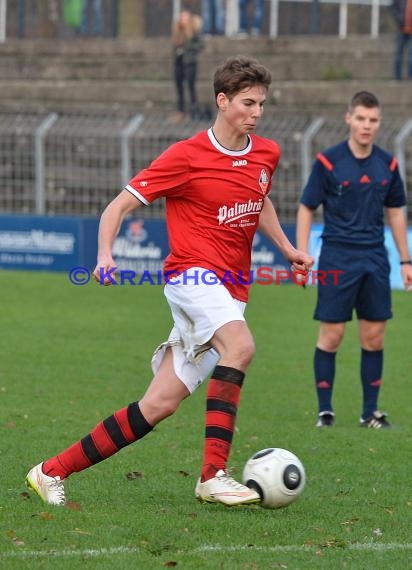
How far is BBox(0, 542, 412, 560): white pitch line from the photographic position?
5301mm

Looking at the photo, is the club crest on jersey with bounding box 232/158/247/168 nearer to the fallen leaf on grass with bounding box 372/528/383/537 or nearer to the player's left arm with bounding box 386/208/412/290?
the fallen leaf on grass with bounding box 372/528/383/537

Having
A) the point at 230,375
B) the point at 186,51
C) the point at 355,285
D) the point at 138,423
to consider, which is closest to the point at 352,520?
the point at 230,375

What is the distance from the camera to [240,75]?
627 cm

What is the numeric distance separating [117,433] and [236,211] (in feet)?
4.00

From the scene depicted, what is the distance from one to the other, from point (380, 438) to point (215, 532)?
121 inches

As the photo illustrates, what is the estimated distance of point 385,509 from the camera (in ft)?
20.9

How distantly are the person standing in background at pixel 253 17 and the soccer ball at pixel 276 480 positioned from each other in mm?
22006

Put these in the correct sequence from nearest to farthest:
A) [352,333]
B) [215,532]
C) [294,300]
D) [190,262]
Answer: [215,532] < [190,262] < [352,333] < [294,300]

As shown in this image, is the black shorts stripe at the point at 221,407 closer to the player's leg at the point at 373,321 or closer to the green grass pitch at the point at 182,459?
the green grass pitch at the point at 182,459

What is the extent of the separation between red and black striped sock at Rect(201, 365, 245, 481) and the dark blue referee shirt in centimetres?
294

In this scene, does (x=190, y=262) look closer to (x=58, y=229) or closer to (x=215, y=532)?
(x=215, y=532)

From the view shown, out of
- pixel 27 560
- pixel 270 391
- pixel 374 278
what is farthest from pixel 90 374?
pixel 27 560

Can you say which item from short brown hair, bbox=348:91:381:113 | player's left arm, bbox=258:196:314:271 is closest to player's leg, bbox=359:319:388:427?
short brown hair, bbox=348:91:381:113

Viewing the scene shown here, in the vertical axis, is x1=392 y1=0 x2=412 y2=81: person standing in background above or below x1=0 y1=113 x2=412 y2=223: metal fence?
above
